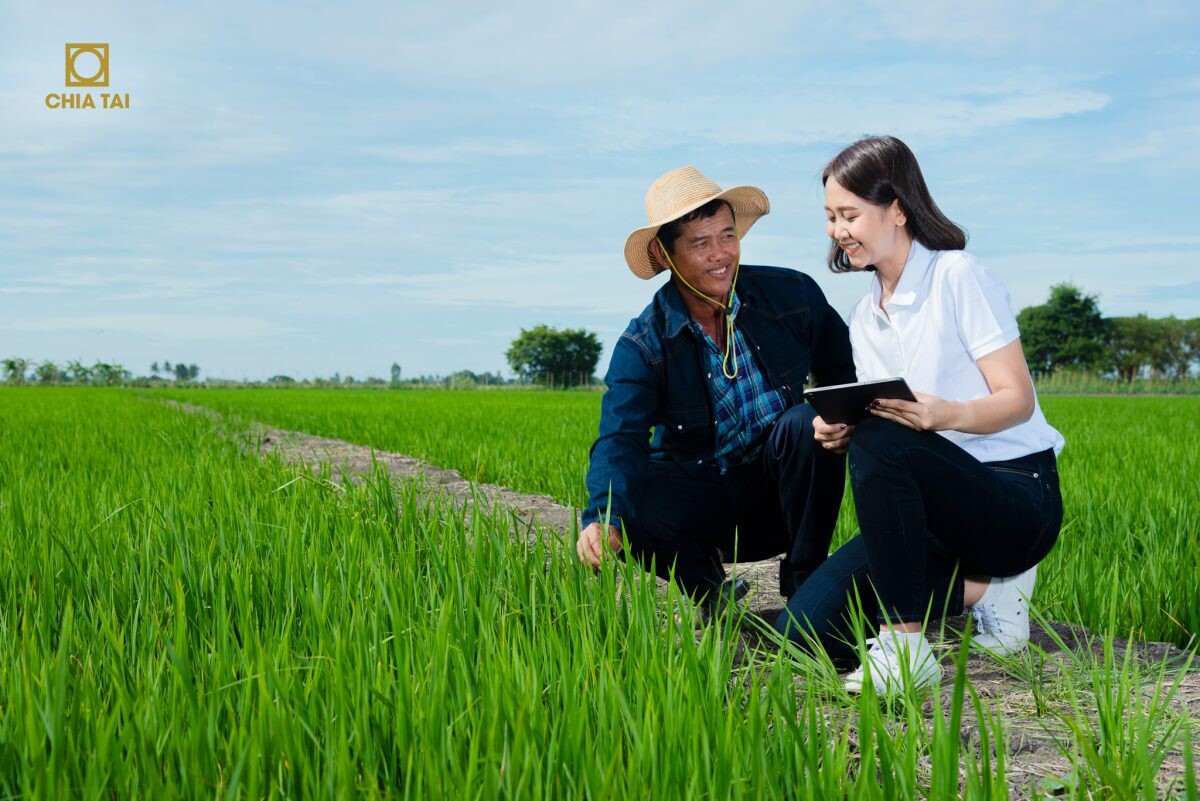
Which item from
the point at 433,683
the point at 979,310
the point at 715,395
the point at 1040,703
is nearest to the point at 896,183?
the point at 979,310

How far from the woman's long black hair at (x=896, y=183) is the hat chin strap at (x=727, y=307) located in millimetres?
502

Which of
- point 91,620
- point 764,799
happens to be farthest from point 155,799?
point 91,620

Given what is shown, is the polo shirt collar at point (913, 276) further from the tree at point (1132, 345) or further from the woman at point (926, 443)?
the tree at point (1132, 345)

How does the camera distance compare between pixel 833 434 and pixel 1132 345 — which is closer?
pixel 833 434

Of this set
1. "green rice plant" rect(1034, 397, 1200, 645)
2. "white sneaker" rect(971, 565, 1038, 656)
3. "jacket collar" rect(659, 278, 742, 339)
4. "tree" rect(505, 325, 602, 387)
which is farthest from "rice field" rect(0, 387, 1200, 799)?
"tree" rect(505, 325, 602, 387)

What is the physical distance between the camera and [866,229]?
2299mm

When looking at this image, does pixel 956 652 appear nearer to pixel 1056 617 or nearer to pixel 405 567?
pixel 1056 617

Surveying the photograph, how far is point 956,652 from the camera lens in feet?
7.45

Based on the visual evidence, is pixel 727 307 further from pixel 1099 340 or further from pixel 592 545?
pixel 1099 340

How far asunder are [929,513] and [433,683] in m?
1.26

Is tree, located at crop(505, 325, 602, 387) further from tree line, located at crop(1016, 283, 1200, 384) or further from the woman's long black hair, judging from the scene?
the woman's long black hair

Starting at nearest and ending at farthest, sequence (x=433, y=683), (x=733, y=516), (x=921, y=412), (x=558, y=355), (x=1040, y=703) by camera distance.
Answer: (x=433, y=683) < (x=1040, y=703) < (x=921, y=412) < (x=733, y=516) < (x=558, y=355)

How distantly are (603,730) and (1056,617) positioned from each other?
194cm

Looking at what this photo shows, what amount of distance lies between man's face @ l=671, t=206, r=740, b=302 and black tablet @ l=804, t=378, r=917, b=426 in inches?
27.3
